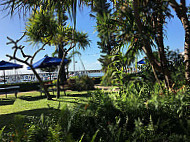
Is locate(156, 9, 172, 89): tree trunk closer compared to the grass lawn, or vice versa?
locate(156, 9, 172, 89): tree trunk

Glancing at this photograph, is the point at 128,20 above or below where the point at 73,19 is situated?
above

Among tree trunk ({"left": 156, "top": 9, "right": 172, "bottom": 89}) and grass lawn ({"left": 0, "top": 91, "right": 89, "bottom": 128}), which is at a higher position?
tree trunk ({"left": 156, "top": 9, "right": 172, "bottom": 89})

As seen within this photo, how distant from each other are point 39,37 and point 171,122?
7.67m

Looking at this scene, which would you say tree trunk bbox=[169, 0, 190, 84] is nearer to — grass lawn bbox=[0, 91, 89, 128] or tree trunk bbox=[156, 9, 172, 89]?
tree trunk bbox=[156, 9, 172, 89]

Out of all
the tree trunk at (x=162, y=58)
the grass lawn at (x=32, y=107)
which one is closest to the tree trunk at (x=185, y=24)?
the tree trunk at (x=162, y=58)

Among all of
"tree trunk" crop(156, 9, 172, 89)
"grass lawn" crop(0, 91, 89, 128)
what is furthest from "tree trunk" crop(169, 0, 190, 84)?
"grass lawn" crop(0, 91, 89, 128)

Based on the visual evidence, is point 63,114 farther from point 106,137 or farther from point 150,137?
point 150,137

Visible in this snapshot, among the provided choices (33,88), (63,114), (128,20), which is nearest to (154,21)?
(128,20)

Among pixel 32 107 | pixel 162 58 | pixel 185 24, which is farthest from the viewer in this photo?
pixel 32 107

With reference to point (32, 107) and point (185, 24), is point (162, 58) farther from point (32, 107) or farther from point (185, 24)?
point (32, 107)

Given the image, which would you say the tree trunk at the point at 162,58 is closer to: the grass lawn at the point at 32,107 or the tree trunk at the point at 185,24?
the tree trunk at the point at 185,24

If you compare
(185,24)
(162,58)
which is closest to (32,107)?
(162,58)

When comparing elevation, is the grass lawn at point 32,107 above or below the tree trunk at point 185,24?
below

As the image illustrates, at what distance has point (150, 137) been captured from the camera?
2221 millimetres
